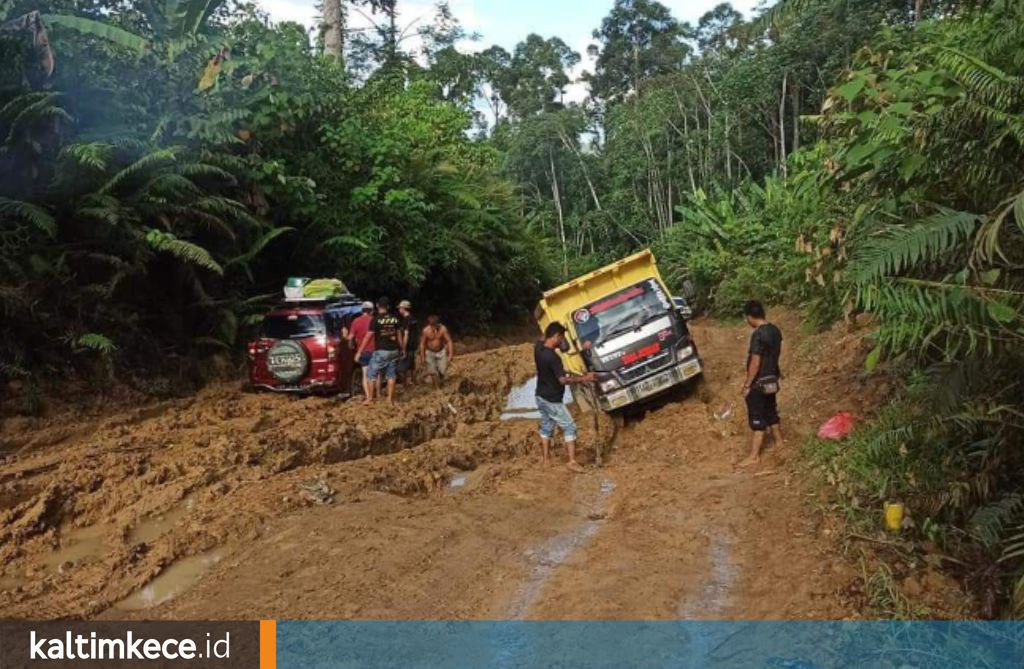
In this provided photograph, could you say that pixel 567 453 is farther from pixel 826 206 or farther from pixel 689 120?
pixel 689 120

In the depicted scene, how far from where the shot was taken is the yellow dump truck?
1224 cm

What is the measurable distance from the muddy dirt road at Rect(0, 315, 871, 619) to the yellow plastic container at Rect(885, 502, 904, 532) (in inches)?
19.1

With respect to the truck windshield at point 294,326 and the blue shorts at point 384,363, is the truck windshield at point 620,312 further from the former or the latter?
the truck windshield at point 294,326

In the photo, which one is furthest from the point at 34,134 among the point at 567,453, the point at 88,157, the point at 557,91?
the point at 557,91

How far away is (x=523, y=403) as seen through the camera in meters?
14.8

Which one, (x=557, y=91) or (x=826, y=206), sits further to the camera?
(x=557, y=91)

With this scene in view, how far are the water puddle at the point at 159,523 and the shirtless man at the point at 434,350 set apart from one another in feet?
22.3

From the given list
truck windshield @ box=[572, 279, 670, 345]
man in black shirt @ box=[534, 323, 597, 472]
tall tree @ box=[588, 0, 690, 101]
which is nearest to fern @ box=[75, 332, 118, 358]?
man in black shirt @ box=[534, 323, 597, 472]

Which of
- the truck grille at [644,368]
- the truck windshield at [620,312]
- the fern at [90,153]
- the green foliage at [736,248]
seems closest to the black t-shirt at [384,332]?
the truck windshield at [620,312]

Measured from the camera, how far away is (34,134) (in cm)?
1252

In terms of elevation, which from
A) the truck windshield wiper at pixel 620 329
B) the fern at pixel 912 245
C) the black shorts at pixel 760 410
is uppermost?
the fern at pixel 912 245

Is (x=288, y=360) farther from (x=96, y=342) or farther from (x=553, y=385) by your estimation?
(x=553, y=385)

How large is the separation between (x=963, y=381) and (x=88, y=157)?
1148 cm

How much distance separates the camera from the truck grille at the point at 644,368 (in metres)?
12.3
